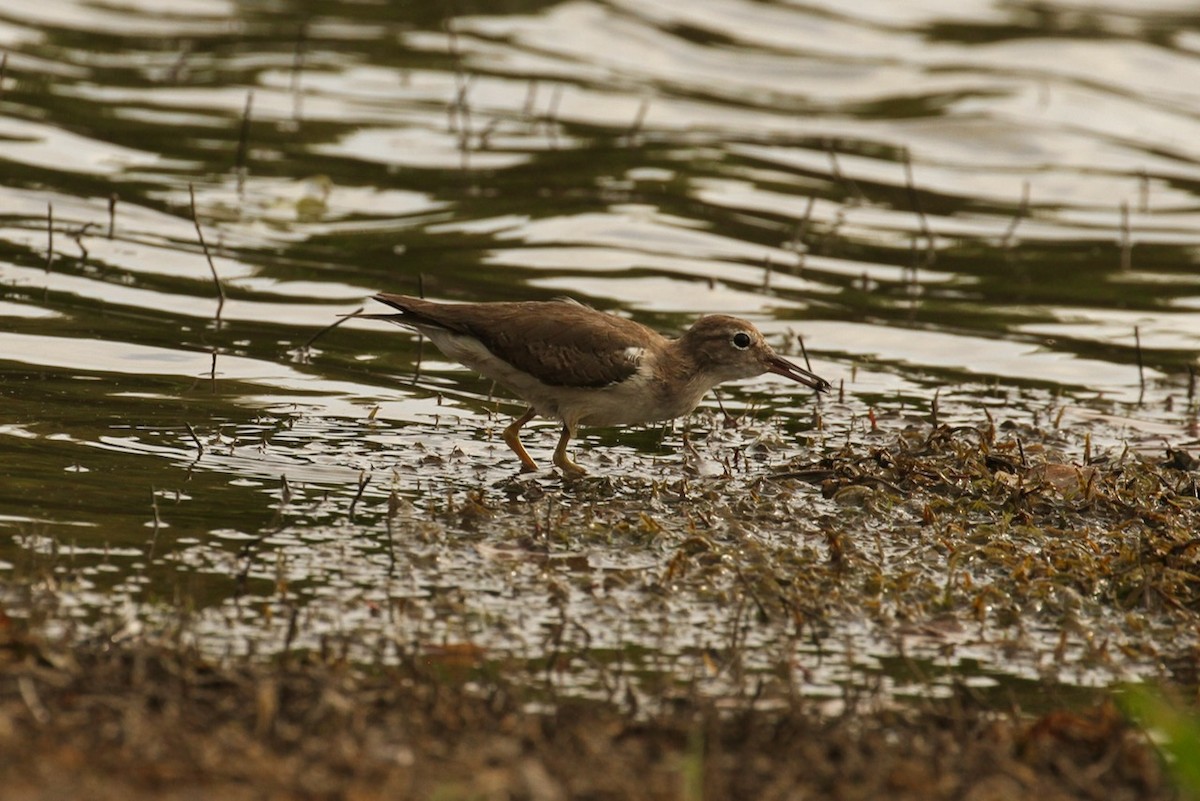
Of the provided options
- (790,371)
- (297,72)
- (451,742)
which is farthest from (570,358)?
(297,72)

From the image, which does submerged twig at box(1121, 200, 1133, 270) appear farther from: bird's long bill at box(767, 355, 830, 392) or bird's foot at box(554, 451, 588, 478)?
bird's foot at box(554, 451, 588, 478)

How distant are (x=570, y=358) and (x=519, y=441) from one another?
684 millimetres

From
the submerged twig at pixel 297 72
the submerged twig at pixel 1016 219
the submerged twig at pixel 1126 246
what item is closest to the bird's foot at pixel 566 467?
the submerged twig at pixel 1016 219

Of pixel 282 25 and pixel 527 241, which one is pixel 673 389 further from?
pixel 282 25

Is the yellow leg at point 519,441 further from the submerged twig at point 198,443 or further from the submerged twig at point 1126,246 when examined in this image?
the submerged twig at point 1126,246

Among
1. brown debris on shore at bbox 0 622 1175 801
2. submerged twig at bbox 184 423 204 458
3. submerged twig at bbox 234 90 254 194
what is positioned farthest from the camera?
submerged twig at bbox 234 90 254 194

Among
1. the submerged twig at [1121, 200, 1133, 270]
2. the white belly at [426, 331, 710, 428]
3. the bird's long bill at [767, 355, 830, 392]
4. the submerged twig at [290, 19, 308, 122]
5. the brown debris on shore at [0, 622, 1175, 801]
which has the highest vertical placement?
the submerged twig at [290, 19, 308, 122]

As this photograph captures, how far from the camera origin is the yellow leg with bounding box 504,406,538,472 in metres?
9.37

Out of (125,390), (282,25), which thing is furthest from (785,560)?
(282,25)

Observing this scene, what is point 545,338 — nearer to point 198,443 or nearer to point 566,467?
point 566,467

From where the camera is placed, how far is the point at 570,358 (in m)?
9.23

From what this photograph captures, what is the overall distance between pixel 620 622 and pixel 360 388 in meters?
4.35

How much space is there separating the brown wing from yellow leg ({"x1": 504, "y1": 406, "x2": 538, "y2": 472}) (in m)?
0.45

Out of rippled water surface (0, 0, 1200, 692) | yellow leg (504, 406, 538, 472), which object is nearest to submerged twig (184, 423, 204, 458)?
rippled water surface (0, 0, 1200, 692)
